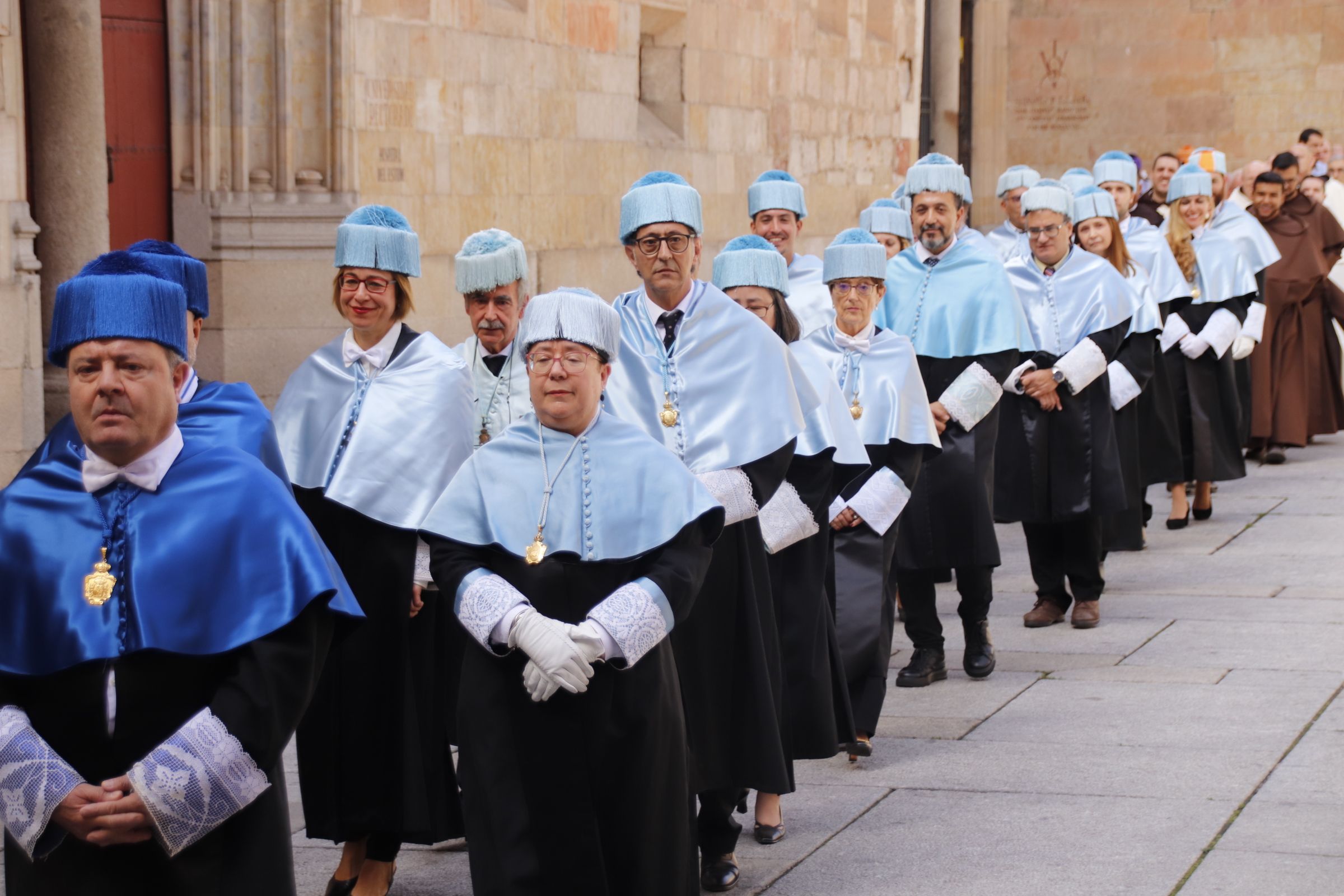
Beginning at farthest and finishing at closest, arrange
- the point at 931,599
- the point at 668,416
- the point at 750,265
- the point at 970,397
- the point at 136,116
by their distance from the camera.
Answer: the point at 136,116 < the point at 931,599 < the point at 970,397 < the point at 750,265 < the point at 668,416

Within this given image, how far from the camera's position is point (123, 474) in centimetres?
334

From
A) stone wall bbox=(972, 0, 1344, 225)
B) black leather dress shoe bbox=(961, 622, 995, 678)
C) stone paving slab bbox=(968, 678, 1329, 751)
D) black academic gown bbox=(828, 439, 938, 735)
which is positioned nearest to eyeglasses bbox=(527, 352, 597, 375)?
black academic gown bbox=(828, 439, 938, 735)

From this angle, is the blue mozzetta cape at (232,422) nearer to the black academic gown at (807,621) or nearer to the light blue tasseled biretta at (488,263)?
the light blue tasseled biretta at (488,263)

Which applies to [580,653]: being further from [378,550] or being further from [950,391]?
[950,391]

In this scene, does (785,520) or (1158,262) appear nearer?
(785,520)

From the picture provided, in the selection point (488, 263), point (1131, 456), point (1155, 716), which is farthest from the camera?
point (1131, 456)

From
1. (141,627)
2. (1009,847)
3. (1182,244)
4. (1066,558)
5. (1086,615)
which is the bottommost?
(1009,847)

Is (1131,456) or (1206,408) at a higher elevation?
(1206,408)

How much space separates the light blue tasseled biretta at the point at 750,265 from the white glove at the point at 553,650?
7.09 feet

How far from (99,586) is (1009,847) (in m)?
3.07

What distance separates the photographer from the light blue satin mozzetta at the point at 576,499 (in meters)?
4.10

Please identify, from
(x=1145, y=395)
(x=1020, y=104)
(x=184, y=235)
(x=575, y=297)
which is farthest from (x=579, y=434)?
(x=1020, y=104)

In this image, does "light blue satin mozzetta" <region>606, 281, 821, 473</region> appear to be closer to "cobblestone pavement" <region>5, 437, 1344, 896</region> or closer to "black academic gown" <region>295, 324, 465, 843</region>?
"black academic gown" <region>295, 324, 465, 843</region>

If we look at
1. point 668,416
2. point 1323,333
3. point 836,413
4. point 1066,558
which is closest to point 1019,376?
point 1066,558
